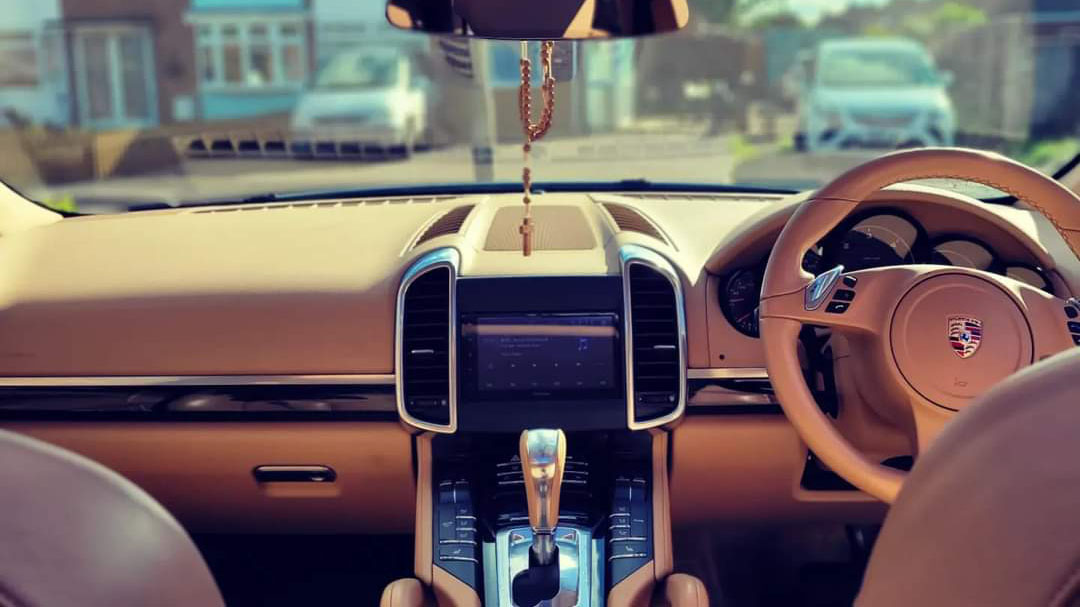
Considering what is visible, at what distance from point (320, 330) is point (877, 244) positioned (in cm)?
136

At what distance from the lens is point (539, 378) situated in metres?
2.82

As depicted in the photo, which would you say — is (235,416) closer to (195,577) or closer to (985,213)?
(195,577)

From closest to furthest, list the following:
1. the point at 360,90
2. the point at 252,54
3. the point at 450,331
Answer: the point at 450,331 → the point at 360,90 → the point at 252,54

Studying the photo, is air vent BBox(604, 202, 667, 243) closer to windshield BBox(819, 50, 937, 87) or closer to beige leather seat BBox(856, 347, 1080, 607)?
beige leather seat BBox(856, 347, 1080, 607)

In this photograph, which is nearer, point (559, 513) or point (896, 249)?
point (896, 249)

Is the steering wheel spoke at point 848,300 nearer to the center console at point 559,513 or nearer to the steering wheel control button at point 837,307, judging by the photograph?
the steering wheel control button at point 837,307

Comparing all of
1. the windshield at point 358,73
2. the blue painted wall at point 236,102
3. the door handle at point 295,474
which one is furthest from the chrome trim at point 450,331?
the blue painted wall at point 236,102

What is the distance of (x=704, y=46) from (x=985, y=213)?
786 inches

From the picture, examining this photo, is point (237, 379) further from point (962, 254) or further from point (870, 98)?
point (870, 98)

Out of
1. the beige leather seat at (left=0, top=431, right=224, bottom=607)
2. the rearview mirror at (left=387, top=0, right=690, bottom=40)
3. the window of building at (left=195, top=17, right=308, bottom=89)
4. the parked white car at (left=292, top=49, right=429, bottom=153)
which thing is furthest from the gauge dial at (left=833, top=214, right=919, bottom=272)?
the window of building at (left=195, top=17, right=308, bottom=89)

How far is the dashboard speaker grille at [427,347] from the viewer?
2.83 metres

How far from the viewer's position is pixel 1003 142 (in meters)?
3.34

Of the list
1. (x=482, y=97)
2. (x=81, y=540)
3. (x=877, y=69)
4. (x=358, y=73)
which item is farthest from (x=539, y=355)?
(x=358, y=73)

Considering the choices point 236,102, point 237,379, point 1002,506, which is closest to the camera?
point 1002,506
